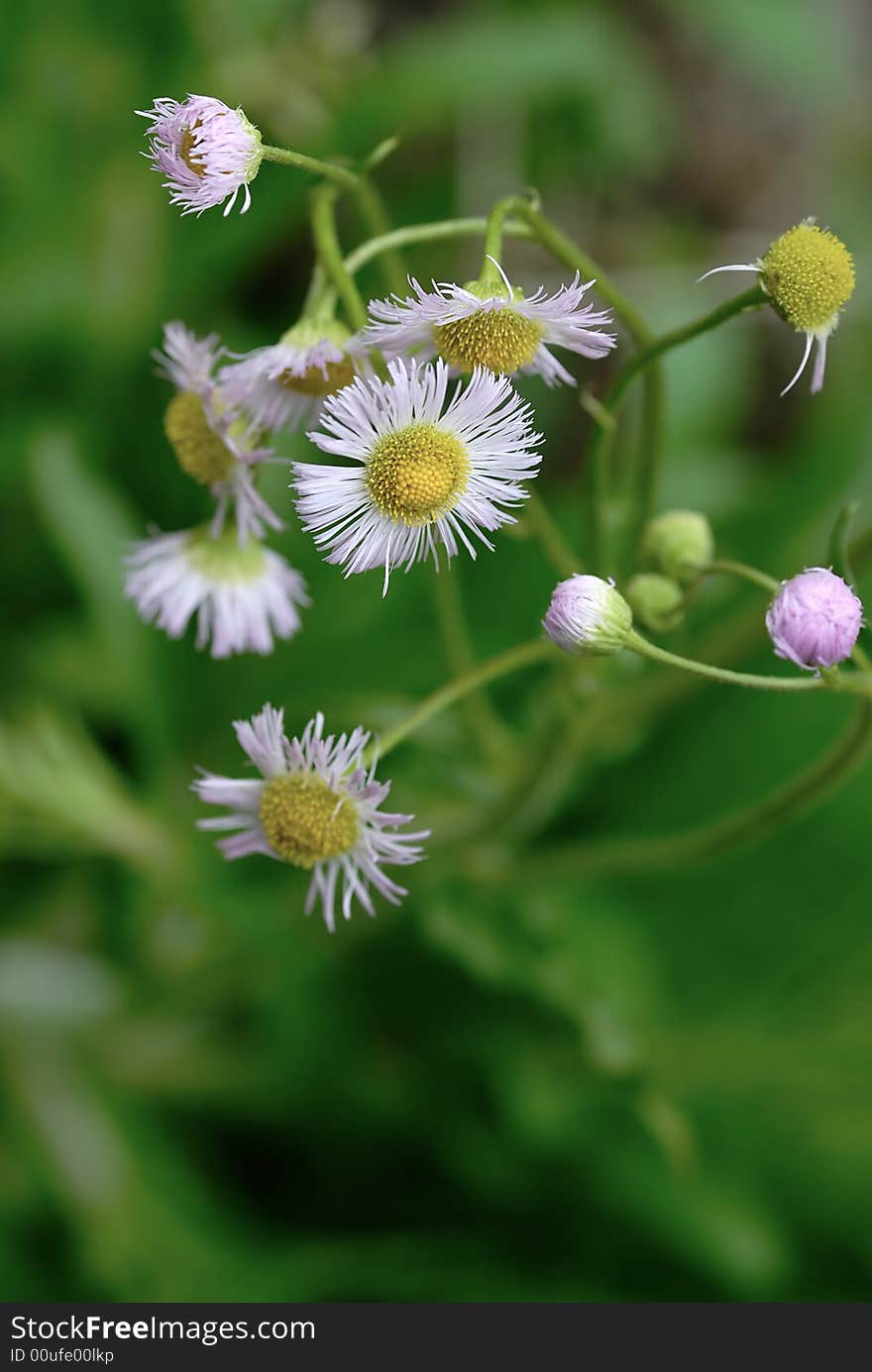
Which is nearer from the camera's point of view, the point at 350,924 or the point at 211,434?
the point at 211,434

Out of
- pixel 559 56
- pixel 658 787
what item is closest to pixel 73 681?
pixel 658 787

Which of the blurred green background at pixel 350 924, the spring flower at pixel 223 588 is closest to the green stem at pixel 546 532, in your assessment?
the spring flower at pixel 223 588

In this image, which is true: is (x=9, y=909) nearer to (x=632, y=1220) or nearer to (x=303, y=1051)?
(x=303, y=1051)

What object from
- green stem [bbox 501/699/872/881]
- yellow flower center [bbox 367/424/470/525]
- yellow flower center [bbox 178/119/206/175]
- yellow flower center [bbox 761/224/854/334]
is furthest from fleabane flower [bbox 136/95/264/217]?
green stem [bbox 501/699/872/881]

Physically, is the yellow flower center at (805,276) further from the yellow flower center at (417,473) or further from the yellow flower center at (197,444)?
the yellow flower center at (197,444)

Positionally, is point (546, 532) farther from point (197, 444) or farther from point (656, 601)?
point (197, 444)

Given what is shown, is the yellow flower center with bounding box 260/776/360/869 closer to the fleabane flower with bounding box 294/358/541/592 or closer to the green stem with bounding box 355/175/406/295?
the fleabane flower with bounding box 294/358/541/592

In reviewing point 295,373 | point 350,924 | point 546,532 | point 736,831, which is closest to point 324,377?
point 295,373
